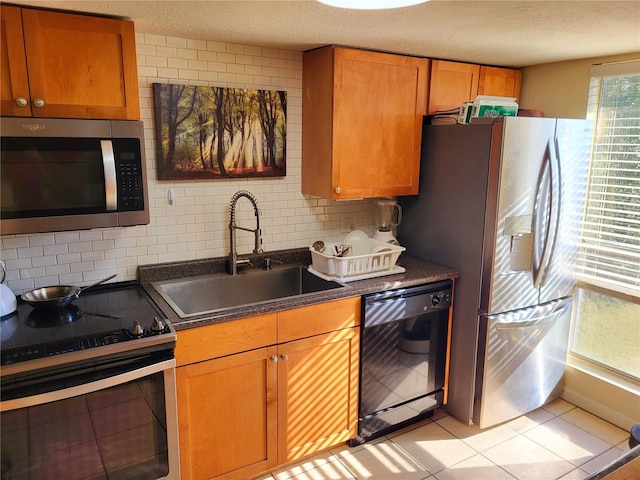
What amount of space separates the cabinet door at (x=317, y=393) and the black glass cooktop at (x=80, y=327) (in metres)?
0.65

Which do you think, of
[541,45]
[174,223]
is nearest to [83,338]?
[174,223]

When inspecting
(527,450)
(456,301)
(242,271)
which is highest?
(242,271)

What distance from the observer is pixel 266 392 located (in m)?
2.21

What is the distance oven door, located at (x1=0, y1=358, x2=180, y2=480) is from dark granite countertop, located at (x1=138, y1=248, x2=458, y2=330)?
0.91 feet

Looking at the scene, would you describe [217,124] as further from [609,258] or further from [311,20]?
[609,258]

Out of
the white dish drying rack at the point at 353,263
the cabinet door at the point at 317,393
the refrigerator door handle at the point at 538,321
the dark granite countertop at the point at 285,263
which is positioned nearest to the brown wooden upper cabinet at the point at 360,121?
the white dish drying rack at the point at 353,263

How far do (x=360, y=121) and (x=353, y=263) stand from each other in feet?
2.51

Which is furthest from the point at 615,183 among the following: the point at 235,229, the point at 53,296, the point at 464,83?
the point at 53,296

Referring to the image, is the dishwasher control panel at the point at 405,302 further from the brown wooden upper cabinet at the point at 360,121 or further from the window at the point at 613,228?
the window at the point at 613,228

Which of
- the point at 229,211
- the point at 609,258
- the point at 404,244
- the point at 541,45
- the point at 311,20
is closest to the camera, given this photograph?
the point at 311,20

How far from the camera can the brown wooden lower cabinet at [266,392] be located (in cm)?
203

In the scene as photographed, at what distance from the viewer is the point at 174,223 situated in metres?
2.48

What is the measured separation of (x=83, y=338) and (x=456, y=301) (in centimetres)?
193

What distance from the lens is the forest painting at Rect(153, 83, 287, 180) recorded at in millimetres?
2355
